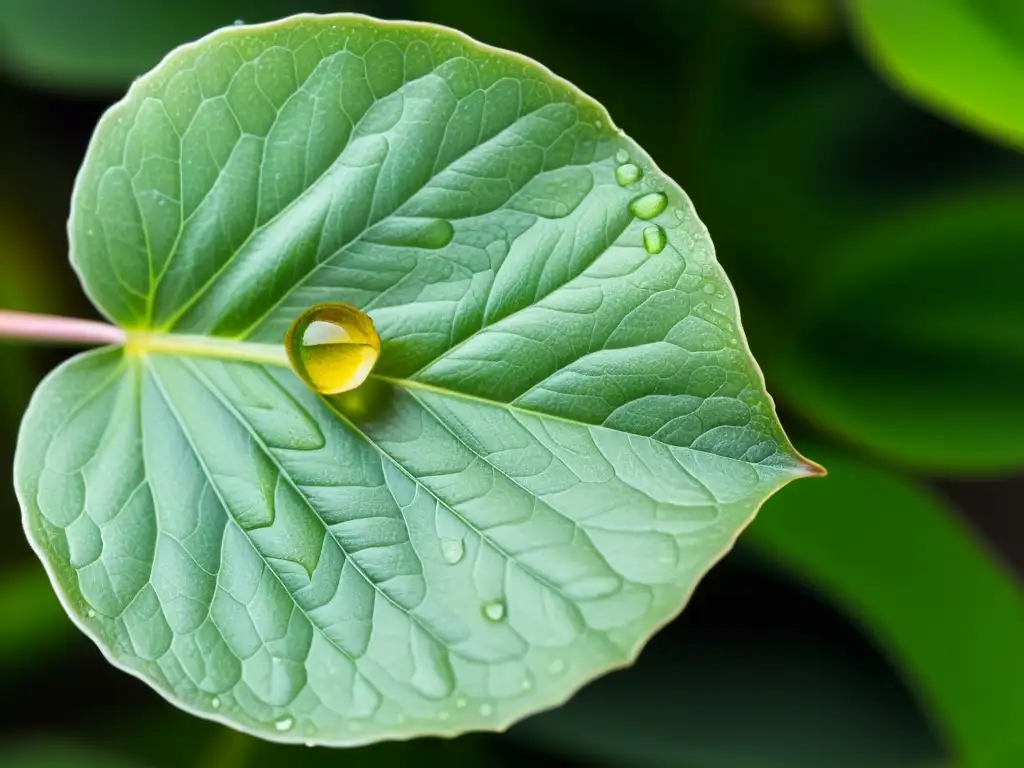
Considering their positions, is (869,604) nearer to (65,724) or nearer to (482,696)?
(482,696)

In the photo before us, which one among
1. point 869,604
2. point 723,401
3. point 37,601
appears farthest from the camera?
point 37,601

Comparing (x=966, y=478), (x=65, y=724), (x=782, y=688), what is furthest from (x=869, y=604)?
(x=65, y=724)

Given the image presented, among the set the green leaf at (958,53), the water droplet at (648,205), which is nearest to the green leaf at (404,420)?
the water droplet at (648,205)

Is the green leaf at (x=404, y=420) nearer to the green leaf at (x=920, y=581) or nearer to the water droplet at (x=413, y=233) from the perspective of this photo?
the water droplet at (x=413, y=233)

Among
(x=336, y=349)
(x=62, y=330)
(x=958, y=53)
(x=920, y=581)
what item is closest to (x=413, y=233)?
(x=336, y=349)

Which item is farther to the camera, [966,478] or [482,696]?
[966,478]

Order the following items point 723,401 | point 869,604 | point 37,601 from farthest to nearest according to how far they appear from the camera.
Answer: point 37,601, point 869,604, point 723,401

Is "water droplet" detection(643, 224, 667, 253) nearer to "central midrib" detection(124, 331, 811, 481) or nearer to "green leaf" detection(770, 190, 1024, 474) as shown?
"central midrib" detection(124, 331, 811, 481)
